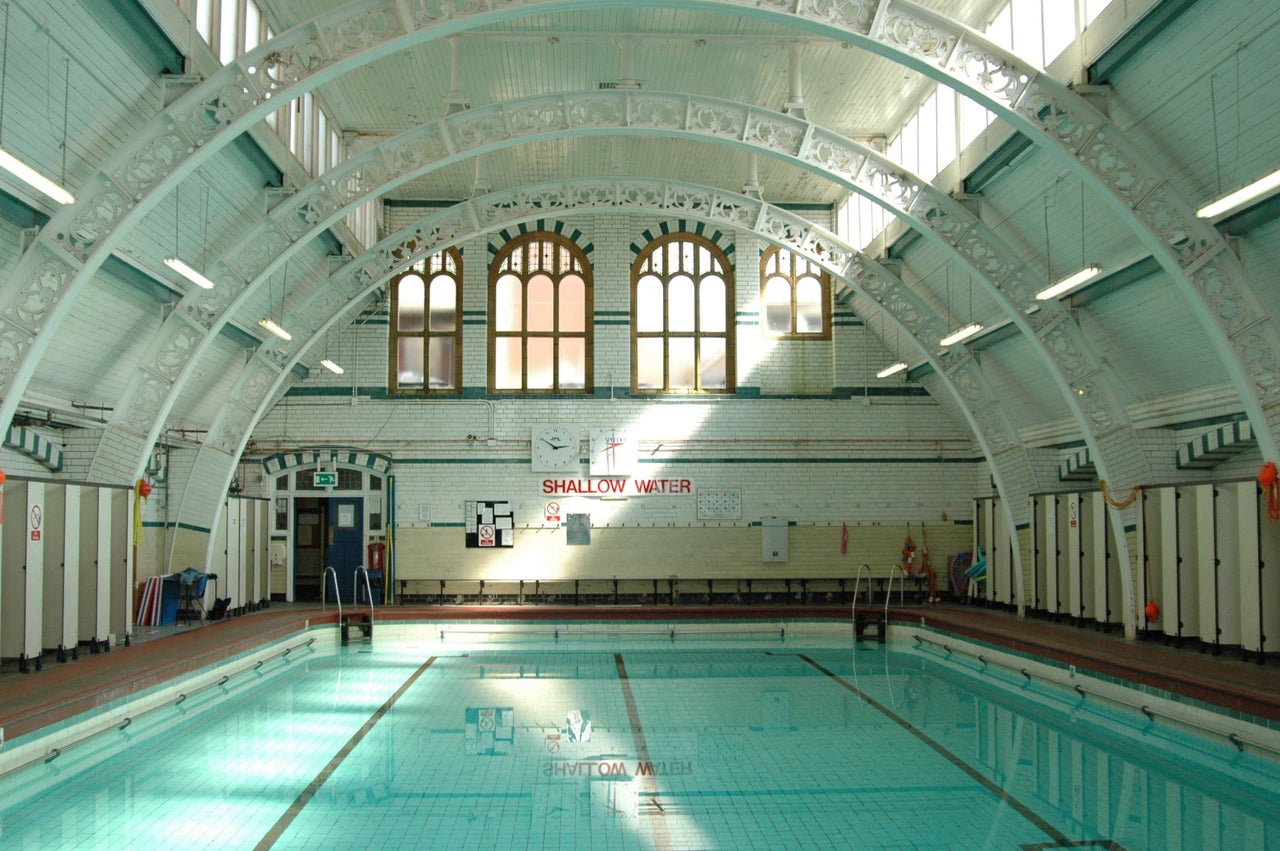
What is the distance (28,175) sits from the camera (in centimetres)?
762

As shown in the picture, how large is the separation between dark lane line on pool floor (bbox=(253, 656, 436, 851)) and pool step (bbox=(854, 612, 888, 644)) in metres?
7.84

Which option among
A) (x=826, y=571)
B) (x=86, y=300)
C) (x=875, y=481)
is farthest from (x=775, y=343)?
(x=86, y=300)

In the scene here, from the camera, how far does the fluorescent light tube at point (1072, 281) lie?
36.7 feet

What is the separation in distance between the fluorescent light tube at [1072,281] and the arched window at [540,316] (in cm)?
1027

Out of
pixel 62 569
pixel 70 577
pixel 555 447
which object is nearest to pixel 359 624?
pixel 555 447

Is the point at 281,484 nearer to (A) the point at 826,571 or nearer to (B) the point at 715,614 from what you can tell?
(B) the point at 715,614

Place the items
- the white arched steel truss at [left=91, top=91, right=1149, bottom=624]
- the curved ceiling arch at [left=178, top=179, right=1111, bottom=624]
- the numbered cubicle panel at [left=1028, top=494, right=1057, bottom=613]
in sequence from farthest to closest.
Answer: the curved ceiling arch at [left=178, top=179, right=1111, bottom=624] < the numbered cubicle panel at [left=1028, top=494, right=1057, bottom=613] < the white arched steel truss at [left=91, top=91, right=1149, bottom=624]

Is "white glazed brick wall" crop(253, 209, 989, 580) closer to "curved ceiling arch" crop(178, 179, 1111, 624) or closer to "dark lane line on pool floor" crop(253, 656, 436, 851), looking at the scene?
"curved ceiling arch" crop(178, 179, 1111, 624)

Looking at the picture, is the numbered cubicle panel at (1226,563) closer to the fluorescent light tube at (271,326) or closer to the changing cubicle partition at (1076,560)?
the changing cubicle partition at (1076,560)

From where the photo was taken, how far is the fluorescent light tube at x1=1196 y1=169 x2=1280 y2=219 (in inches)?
309

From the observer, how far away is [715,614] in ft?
56.3

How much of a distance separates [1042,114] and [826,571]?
38.4 feet

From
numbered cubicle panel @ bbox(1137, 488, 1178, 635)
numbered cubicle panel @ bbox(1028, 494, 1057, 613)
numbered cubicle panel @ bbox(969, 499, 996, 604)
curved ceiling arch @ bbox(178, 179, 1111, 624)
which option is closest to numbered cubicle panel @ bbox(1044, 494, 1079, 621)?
numbered cubicle panel @ bbox(1028, 494, 1057, 613)

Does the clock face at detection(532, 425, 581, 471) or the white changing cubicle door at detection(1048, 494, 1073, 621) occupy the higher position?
A: the clock face at detection(532, 425, 581, 471)
